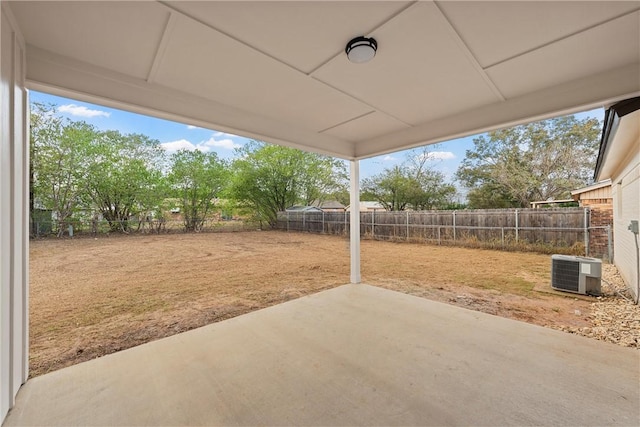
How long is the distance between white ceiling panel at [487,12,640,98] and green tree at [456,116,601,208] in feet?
15.0

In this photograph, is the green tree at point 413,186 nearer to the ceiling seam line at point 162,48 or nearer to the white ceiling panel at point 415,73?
the white ceiling panel at point 415,73

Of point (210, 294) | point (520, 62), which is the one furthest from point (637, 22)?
point (210, 294)

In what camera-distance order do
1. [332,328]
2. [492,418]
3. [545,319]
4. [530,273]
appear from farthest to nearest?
1. [530,273]
2. [545,319]
3. [332,328]
4. [492,418]

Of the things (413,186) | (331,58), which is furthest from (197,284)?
(413,186)

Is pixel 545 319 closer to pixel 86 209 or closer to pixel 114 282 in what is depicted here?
pixel 114 282

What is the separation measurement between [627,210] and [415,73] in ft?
13.1

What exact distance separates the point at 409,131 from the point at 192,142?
5.13 metres

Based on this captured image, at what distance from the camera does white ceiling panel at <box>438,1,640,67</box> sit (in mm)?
1188

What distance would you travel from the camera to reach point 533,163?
681 cm

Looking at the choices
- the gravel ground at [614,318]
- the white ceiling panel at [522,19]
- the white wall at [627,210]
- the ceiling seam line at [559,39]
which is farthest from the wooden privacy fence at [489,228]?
the white ceiling panel at [522,19]

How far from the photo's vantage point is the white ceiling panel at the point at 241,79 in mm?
1450

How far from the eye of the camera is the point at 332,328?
2342 millimetres

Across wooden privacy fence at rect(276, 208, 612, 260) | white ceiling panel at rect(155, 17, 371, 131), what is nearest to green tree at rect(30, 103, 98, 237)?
white ceiling panel at rect(155, 17, 371, 131)

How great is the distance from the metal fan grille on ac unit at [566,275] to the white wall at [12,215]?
212 inches
